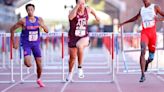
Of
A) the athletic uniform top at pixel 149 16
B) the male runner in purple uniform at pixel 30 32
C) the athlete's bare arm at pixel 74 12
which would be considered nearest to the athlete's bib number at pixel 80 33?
the athlete's bare arm at pixel 74 12

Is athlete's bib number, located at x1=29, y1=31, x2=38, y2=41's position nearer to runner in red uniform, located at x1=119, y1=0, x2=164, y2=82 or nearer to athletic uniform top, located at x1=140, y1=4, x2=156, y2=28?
runner in red uniform, located at x1=119, y1=0, x2=164, y2=82

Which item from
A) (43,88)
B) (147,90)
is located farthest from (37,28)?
(147,90)

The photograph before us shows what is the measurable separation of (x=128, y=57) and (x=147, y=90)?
1530cm

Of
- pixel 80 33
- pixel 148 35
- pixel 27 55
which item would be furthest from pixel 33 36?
pixel 148 35

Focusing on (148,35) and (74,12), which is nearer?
(74,12)

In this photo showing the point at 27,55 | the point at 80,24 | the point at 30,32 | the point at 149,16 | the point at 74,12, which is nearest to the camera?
the point at 74,12

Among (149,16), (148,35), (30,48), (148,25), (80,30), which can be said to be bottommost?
(30,48)

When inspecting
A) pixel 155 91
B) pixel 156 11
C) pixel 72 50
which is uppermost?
pixel 156 11

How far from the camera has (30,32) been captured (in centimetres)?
1248

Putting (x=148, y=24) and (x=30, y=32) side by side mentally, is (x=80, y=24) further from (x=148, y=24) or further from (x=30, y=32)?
(x=148, y=24)

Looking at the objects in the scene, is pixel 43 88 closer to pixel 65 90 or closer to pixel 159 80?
pixel 65 90

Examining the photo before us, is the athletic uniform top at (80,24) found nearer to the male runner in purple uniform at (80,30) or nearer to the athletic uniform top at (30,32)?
the male runner in purple uniform at (80,30)

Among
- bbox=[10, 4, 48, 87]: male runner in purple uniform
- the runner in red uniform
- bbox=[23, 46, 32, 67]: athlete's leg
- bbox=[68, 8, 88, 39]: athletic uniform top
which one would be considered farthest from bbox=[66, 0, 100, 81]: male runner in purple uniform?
the runner in red uniform

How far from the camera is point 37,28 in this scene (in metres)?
12.5
